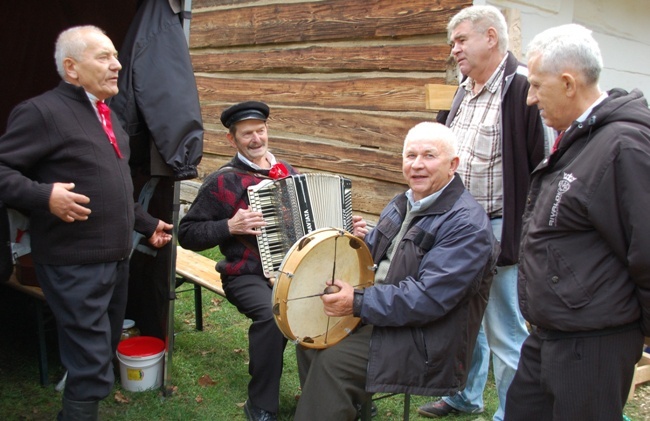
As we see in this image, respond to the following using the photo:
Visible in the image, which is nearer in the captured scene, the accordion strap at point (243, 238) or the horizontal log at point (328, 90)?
the accordion strap at point (243, 238)

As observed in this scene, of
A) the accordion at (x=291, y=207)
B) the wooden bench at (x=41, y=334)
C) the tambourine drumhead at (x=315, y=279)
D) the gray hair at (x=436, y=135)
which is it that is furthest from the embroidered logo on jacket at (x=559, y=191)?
the wooden bench at (x=41, y=334)

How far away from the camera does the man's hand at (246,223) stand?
346 cm

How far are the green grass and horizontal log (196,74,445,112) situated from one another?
2328 millimetres

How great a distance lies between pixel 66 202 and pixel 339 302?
1.29 metres

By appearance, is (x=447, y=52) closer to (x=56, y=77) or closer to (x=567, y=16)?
(x=567, y=16)

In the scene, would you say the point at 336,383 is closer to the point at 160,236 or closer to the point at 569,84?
the point at 160,236

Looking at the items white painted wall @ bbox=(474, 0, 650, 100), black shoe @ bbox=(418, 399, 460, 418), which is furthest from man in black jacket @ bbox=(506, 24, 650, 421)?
white painted wall @ bbox=(474, 0, 650, 100)

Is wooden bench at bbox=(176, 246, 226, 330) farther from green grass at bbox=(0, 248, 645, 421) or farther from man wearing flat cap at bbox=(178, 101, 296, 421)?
man wearing flat cap at bbox=(178, 101, 296, 421)

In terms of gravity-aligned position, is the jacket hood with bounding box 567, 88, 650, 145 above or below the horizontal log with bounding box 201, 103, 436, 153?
above

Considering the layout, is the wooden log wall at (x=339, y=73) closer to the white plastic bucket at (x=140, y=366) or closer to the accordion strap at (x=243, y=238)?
the accordion strap at (x=243, y=238)

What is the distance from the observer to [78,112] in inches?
118

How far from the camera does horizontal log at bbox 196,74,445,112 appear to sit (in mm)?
5469

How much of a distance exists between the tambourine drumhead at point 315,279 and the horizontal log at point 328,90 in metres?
2.71

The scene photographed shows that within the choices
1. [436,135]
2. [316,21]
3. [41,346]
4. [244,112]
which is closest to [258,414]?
[41,346]
